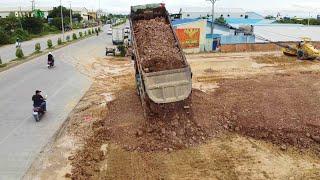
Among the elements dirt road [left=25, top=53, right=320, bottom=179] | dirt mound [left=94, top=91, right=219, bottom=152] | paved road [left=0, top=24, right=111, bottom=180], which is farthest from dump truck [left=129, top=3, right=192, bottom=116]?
paved road [left=0, top=24, right=111, bottom=180]

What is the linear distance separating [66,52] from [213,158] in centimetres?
2800


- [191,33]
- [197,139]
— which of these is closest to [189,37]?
[191,33]

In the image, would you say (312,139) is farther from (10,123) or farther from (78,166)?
(10,123)

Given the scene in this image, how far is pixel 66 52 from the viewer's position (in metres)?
36.7

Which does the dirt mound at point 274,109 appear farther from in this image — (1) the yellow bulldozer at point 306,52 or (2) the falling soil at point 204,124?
(1) the yellow bulldozer at point 306,52

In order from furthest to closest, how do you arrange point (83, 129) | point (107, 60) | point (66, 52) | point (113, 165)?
point (66, 52) < point (107, 60) < point (83, 129) < point (113, 165)

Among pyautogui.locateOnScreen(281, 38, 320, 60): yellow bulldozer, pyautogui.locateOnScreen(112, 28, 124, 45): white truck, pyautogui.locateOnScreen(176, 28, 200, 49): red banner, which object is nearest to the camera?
pyautogui.locateOnScreen(281, 38, 320, 60): yellow bulldozer

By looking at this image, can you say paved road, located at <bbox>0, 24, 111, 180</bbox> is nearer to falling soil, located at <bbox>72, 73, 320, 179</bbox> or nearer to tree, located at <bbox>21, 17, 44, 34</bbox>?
falling soil, located at <bbox>72, 73, 320, 179</bbox>

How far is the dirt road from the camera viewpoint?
409 inches

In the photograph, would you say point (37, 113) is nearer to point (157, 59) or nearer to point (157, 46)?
point (157, 59)

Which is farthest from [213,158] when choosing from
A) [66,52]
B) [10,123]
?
[66,52]

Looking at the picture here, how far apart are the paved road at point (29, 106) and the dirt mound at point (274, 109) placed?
21.1 feet

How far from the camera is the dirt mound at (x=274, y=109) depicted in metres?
12.9

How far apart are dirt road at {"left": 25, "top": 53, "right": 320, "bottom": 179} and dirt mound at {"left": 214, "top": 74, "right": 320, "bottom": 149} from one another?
0.03 metres
